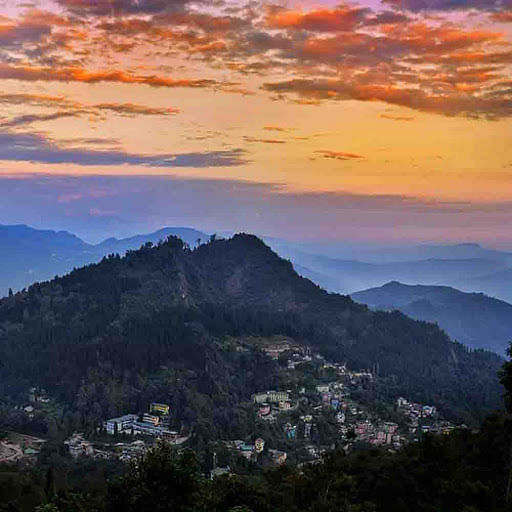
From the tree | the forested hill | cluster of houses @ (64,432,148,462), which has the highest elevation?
the tree

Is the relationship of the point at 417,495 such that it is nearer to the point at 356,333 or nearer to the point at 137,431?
the point at 137,431

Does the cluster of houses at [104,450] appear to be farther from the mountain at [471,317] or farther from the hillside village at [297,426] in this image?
the mountain at [471,317]

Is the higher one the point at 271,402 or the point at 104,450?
the point at 104,450

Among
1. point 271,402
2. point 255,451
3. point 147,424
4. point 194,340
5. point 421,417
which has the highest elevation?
point 255,451

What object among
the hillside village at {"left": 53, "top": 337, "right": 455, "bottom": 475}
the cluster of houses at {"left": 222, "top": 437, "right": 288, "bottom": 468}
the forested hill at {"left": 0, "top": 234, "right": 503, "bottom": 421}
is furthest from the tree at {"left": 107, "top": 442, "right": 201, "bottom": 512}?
the forested hill at {"left": 0, "top": 234, "right": 503, "bottom": 421}

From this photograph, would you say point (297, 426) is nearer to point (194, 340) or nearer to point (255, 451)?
point (255, 451)

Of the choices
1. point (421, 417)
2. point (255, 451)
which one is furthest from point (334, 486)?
point (421, 417)

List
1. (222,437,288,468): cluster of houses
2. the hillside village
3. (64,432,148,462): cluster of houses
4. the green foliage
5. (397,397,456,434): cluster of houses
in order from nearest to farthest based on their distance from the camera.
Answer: (64,432,148,462): cluster of houses
(222,437,288,468): cluster of houses
the hillside village
(397,397,456,434): cluster of houses
the green foliage

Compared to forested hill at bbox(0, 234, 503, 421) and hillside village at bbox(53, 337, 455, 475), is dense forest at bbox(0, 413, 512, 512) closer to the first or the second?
hillside village at bbox(53, 337, 455, 475)

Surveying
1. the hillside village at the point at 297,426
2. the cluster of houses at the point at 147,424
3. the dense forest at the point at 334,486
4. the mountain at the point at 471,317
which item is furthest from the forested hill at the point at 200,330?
the mountain at the point at 471,317

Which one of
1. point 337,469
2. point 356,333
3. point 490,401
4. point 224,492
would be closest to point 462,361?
point 356,333
